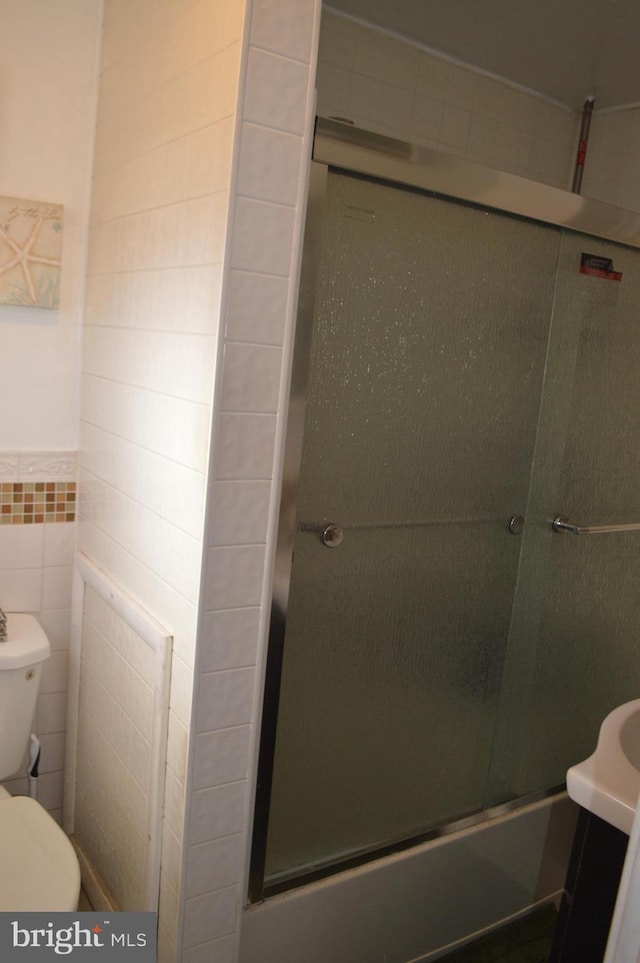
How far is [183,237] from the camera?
1.34 m

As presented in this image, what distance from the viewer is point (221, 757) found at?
1.38 meters

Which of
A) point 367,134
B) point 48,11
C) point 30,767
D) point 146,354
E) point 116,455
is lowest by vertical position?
point 30,767

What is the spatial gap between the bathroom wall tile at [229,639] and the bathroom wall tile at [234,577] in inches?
0.7

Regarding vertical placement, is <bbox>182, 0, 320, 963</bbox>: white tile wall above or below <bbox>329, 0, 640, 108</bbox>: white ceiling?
below

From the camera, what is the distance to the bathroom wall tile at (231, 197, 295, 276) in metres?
1.22

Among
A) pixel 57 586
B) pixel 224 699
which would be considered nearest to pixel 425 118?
pixel 57 586

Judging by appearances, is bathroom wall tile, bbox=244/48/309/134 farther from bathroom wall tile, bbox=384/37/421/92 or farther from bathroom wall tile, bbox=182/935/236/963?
bathroom wall tile, bbox=182/935/236/963

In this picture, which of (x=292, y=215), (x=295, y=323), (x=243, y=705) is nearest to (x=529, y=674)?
(x=243, y=705)

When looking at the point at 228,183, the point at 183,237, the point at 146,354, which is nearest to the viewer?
the point at 228,183

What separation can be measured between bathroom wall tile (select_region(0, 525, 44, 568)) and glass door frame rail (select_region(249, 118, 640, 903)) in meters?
0.67

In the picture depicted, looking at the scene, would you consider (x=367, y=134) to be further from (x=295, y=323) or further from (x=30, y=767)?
(x=30, y=767)

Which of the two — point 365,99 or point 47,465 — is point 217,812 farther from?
point 365,99

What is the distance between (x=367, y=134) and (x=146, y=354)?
57cm

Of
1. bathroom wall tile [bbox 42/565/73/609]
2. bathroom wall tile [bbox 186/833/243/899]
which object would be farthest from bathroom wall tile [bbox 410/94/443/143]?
bathroom wall tile [bbox 186/833/243/899]
